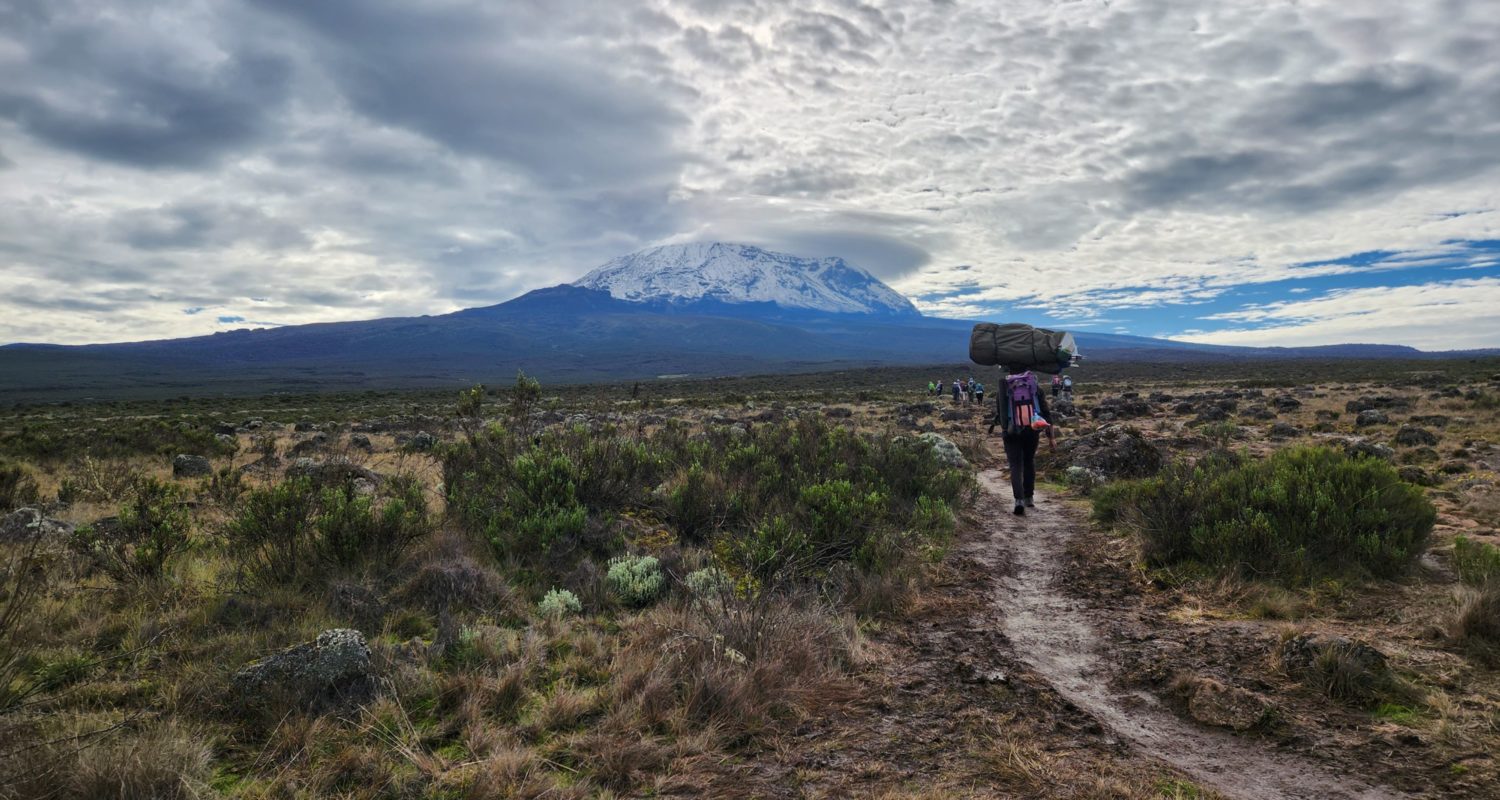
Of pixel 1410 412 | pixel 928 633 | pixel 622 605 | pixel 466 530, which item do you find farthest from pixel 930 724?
pixel 1410 412

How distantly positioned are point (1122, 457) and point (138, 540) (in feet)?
42.5

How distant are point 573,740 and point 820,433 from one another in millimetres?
9137

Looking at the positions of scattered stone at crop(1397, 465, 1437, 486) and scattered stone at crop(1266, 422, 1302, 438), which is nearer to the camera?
scattered stone at crop(1397, 465, 1437, 486)

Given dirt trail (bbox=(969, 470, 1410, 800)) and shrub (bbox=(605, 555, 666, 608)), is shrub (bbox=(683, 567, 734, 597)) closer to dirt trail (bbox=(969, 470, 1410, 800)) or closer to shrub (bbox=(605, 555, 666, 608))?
shrub (bbox=(605, 555, 666, 608))

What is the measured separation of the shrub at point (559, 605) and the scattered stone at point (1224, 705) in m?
4.07

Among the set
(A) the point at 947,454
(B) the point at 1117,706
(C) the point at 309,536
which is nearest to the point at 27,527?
(C) the point at 309,536

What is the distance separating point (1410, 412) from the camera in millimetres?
18531

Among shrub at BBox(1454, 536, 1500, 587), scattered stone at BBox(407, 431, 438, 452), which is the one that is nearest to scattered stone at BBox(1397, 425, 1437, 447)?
shrub at BBox(1454, 536, 1500, 587)

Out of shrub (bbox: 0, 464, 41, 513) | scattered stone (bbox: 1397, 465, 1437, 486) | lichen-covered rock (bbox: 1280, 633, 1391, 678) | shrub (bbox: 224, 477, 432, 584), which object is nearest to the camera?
lichen-covered rock (bbox: 1280, 633, 1391, 678)

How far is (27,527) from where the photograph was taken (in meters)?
6.01

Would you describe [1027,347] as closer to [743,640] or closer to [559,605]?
[743,640]

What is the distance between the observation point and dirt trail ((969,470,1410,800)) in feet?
9.35

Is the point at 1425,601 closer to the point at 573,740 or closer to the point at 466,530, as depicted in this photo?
the point at 573,740

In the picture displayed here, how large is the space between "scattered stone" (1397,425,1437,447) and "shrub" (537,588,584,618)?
1622 centimetres
